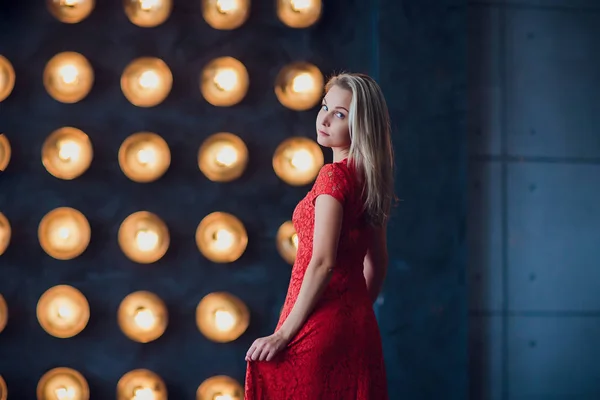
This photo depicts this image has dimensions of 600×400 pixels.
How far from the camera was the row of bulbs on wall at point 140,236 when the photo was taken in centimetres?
252

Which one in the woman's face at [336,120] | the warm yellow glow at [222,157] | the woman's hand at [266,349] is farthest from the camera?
the warm yellow glow at [222,157]

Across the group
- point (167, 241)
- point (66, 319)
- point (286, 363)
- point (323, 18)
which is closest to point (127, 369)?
point (66, 319)

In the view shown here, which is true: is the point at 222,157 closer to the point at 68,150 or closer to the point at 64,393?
the point at 68,150

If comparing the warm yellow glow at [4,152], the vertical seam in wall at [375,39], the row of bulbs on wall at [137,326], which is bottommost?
the row of bulbs on wall at [137,326]

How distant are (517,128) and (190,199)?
147cm

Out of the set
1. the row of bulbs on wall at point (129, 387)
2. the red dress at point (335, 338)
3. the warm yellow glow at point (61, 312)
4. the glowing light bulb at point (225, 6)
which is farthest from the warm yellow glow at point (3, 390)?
the glowing light bulb at point (225, 6)

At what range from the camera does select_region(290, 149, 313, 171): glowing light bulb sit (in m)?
2.62

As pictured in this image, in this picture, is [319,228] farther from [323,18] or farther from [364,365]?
[323,18]

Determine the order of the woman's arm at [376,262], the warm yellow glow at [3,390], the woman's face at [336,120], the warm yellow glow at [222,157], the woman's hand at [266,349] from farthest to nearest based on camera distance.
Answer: the warm yellow glow at [222,157] < the warm yellow glow at [3,390] < the woman's arm at [376,262] < the woman's face at [336,120] < the woman's hand at [266,349]

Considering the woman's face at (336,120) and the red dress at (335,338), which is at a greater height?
the woman's face at (336,120)

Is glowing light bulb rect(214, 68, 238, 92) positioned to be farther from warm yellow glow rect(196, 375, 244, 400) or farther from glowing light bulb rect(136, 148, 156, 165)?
warm yellow glow rect(196, 375, 244, 400)

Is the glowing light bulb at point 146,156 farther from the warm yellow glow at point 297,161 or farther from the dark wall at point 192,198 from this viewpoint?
the warm yellow glow at point 297,161

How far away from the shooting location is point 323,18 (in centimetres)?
273

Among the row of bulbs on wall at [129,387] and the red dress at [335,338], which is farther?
the row of bulbs on wall at [129,387]
